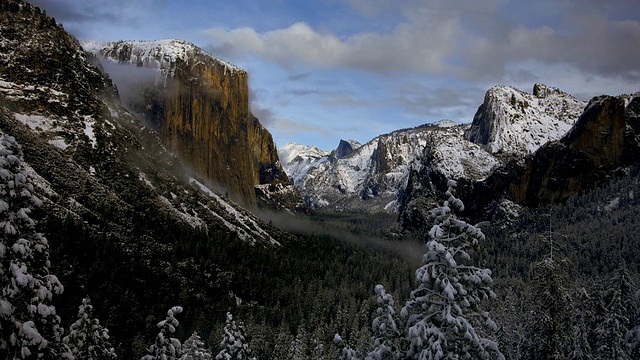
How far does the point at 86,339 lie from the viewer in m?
26.4

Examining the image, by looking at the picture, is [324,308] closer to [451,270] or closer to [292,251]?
[292,251]

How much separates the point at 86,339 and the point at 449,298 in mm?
20805

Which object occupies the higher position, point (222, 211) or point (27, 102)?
point (27, 102)

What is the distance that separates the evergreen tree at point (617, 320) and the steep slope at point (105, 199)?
63.9 m

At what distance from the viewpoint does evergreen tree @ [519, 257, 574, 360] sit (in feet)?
84.5

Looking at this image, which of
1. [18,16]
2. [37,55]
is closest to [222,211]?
[37,55]

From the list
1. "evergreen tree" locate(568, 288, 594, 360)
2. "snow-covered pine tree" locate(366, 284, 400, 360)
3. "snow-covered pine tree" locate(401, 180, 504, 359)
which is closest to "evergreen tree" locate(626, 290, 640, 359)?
"evergreen tree" locate(568, 288, 594, 360)

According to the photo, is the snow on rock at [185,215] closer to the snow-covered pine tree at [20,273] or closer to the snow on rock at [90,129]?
the snow on rock at [90,129]

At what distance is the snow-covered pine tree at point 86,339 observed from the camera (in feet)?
84.8

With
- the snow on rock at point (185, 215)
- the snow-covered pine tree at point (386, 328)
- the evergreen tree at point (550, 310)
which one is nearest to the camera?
the snow-covered pine tree at point (386, 328)

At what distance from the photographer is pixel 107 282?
309 feet

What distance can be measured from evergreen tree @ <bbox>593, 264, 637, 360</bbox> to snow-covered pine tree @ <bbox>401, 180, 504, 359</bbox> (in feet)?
75.4

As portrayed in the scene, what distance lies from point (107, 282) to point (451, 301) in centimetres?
9244

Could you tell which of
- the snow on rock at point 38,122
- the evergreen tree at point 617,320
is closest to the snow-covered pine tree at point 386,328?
the evergreen tree at point 617,320
